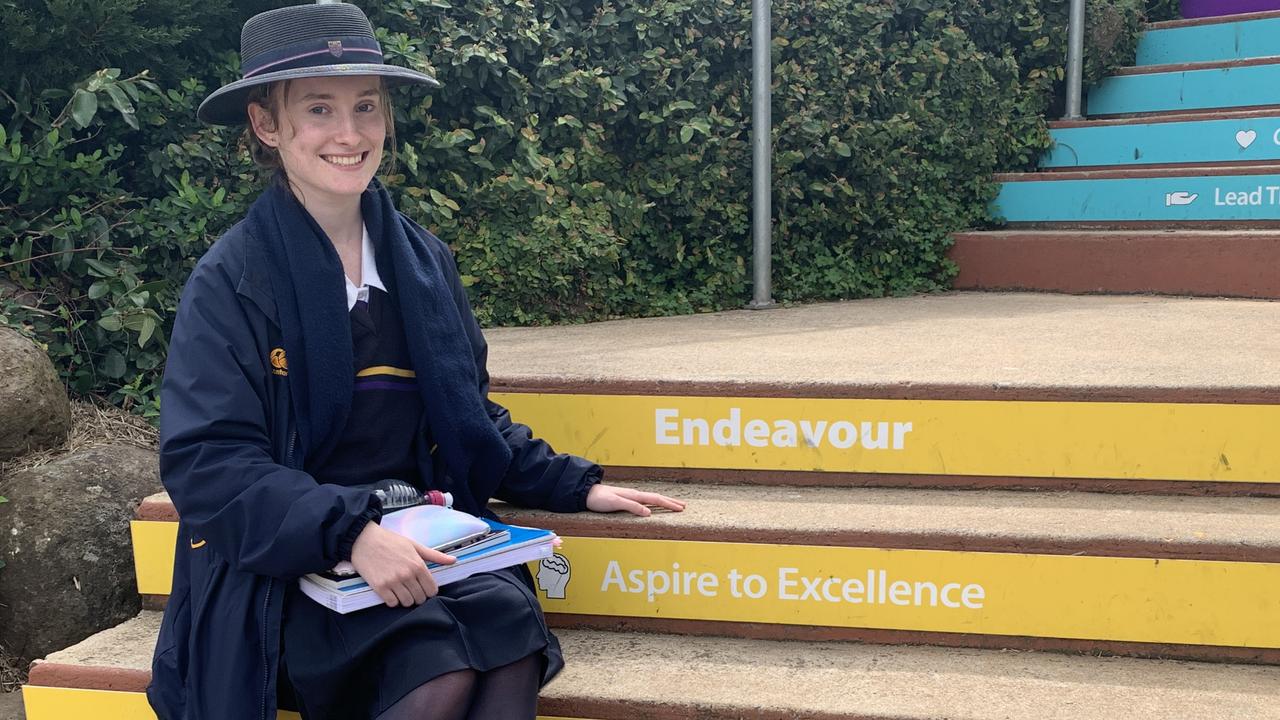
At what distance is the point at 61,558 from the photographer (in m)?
3.09

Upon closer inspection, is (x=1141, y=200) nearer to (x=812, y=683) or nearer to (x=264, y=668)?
(x=812, y=683)

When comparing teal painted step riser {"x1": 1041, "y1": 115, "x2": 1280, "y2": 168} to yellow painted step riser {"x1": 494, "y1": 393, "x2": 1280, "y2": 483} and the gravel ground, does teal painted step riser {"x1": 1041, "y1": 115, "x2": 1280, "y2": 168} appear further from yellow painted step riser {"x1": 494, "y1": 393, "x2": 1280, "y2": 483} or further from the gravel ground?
the gravel ground

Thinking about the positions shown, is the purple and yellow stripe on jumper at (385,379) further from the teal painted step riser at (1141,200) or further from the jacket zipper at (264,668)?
the teal painted step riser at (1141,200)

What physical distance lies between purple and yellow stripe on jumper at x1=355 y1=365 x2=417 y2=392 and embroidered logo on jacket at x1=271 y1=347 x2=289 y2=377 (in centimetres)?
15

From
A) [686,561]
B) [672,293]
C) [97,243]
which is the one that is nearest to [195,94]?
[97,243]

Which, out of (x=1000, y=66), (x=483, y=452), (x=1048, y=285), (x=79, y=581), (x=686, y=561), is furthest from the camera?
(x=1000, y=66)

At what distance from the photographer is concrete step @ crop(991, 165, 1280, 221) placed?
15.0 ft

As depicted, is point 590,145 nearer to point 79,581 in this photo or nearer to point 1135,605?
point 79,581

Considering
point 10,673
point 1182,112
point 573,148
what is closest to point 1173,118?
point 1182,112

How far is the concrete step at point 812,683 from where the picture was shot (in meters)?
2.12

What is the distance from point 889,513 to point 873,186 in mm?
2558

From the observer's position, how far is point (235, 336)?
1952mm

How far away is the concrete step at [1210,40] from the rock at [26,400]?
519 cm

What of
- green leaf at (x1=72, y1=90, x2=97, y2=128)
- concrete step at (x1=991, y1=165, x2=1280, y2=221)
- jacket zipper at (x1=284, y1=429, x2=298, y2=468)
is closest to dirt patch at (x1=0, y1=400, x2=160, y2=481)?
green leaf at (x1=72, y1=90, x2=97, y2=128)
